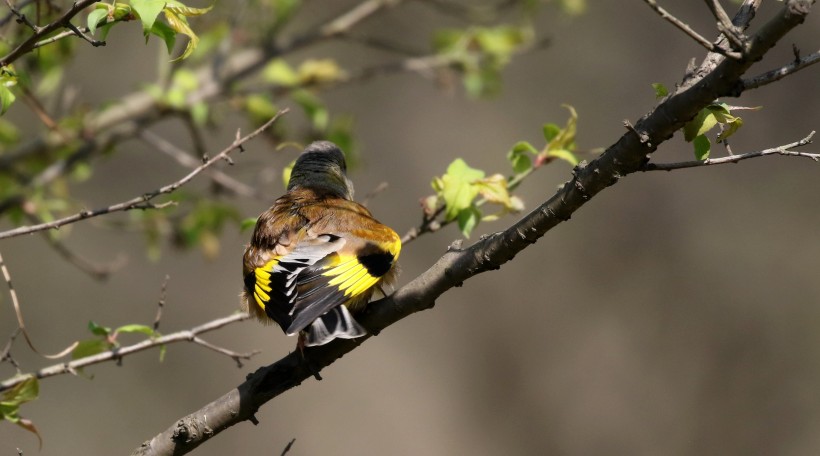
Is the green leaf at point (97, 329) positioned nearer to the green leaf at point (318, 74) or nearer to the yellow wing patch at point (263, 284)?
the yellow wing patch at point (263, 284)

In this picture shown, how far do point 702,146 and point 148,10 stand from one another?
4.76ft

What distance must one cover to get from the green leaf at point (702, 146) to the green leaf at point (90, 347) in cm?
202

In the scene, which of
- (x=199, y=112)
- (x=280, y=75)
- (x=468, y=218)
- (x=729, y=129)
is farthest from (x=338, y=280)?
(x=280, y=75)

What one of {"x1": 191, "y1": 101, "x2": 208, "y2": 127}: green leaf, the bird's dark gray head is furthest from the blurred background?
the bird's dark gray head

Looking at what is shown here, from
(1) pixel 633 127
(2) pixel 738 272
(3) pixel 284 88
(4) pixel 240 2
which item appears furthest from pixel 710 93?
(2) pixel 738 272

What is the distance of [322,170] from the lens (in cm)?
436

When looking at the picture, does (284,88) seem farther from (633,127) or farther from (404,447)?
(404,447)

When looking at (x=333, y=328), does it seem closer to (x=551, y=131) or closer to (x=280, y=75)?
(x=551, y=131)

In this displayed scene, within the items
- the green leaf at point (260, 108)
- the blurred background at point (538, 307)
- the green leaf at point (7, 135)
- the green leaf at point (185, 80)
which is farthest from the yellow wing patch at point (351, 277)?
the blurred background at point (538, 307)

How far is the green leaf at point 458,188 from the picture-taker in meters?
3.24

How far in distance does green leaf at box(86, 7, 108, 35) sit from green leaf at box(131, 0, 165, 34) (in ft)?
0.32

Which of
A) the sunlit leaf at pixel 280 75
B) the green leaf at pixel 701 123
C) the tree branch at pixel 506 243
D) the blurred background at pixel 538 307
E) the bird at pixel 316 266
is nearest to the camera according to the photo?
the tree branch at pixel 506 243

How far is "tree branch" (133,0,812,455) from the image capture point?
2006 mm

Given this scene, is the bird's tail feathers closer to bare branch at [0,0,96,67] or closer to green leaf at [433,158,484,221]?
green leaf at [433,158,484,221]
